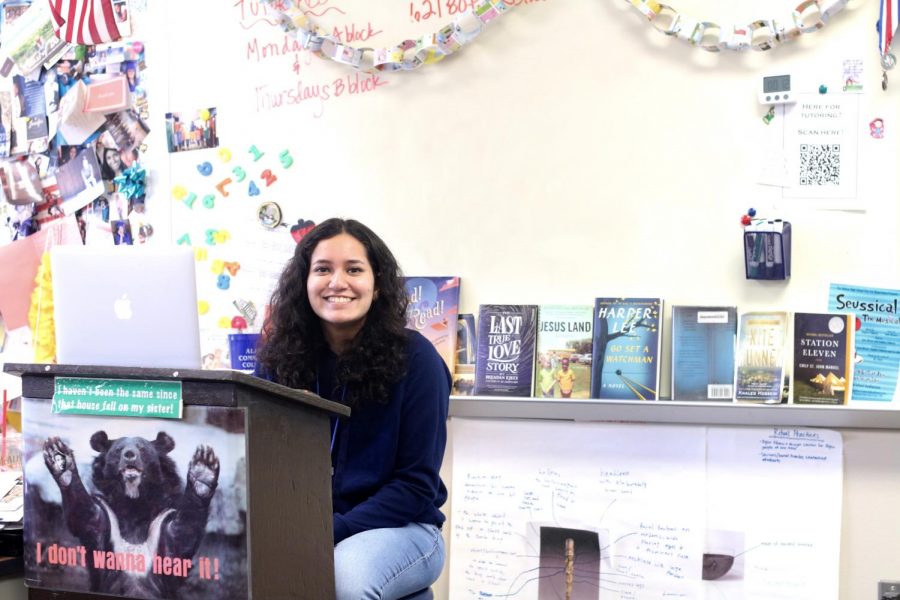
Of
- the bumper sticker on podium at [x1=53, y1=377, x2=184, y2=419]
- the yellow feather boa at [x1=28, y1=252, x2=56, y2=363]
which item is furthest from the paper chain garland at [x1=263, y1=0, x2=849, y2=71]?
the bumper sticker on podium at [x1=53, y1=377, x2=184, y2=419]

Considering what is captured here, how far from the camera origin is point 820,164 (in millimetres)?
2307

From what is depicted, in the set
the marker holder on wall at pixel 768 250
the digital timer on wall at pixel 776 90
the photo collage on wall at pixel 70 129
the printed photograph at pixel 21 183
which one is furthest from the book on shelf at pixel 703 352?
the printed photograph at pixel 21 183

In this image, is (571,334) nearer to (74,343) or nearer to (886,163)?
(886,163)

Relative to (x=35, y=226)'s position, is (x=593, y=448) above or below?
below

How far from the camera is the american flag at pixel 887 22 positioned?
7.18ft

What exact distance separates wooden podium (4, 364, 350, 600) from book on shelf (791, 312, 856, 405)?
4.05ft

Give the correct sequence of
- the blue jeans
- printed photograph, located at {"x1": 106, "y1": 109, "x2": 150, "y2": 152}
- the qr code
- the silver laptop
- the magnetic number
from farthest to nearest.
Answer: printed photograph, located at {"x1": 106, "y1": 109, "x2": 150, "y2": 152}
the magnetic number
the qr code
the blue jeans
the silver laptop

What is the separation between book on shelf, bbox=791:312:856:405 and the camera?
7.37 feet

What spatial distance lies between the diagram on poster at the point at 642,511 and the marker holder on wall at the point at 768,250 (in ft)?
1.30

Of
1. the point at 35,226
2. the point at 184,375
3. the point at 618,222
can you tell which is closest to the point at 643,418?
the point at 618,222

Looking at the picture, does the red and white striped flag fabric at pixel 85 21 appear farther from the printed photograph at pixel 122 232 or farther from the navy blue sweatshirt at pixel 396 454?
the navy blue sweatshirt at pixel 396 454

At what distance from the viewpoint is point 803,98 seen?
2.31 meters

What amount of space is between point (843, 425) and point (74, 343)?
175cm

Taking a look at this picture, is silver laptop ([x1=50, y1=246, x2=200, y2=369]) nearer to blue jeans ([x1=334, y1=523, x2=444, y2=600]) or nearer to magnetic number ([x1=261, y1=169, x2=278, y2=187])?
blue jeans ([x1=334, y1=523, x2=444, y2=600])
